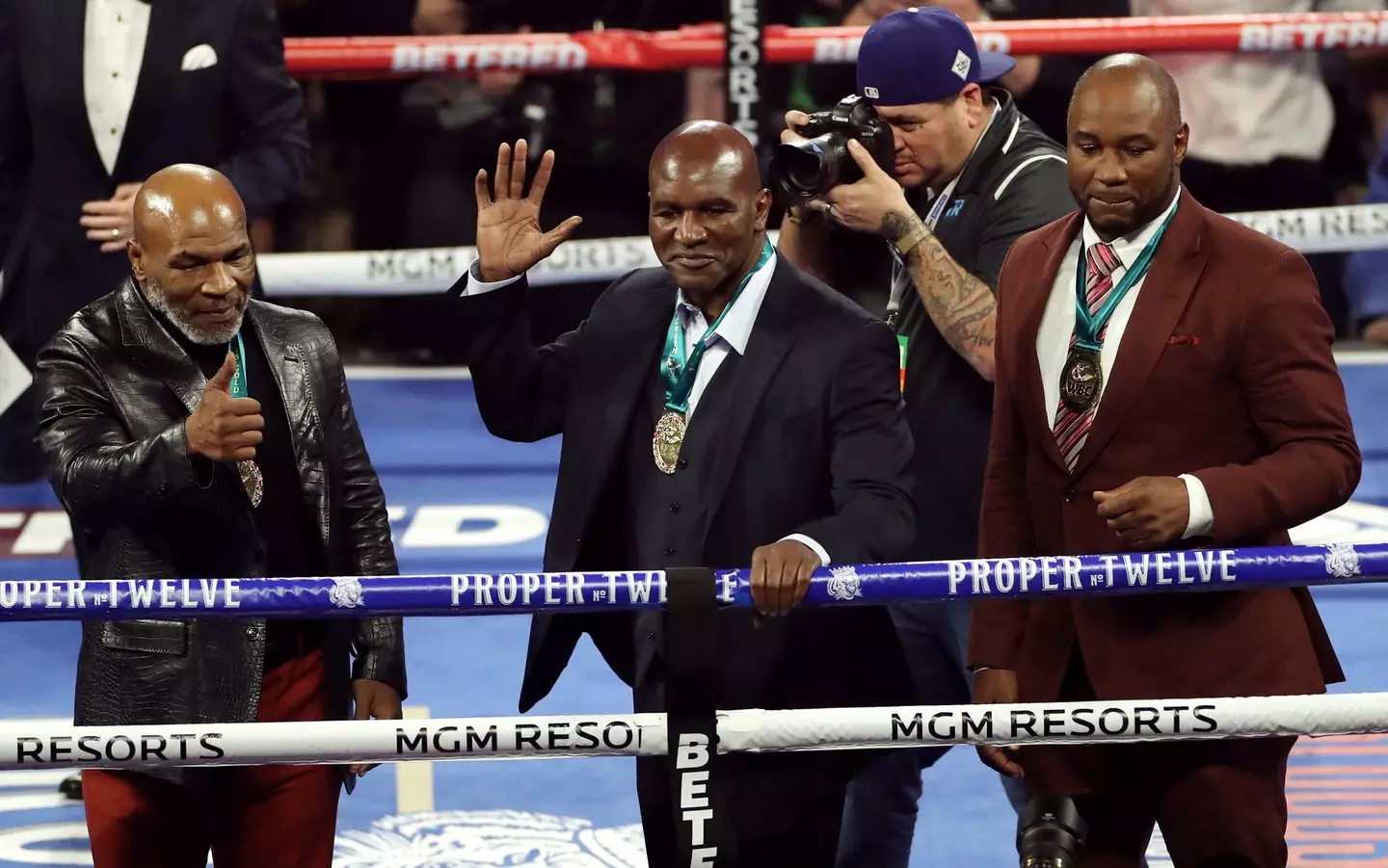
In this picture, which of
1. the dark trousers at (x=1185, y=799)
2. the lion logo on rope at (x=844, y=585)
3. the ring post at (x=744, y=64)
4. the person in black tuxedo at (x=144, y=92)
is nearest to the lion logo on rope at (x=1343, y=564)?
the dark trousers at (x=1185, y=799)

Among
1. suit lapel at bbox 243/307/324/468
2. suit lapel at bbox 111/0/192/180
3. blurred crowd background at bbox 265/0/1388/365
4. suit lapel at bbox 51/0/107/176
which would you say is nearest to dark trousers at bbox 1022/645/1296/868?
suit lapel at bbox 243/307/324/468

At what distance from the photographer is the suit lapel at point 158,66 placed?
4488 millimetres

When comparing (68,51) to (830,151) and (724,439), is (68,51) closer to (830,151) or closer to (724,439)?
(830,151)

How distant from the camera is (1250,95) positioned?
648cm

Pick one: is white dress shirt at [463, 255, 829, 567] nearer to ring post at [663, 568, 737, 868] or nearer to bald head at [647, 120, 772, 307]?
bald head at [647, 120, 772, 307]

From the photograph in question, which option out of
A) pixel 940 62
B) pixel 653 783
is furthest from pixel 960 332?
pixel 653 783

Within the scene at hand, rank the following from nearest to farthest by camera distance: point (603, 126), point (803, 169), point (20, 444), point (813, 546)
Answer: point (813, 546), point (803, 169), point (20, 444), point (603, 126)

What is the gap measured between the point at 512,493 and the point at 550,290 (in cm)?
115

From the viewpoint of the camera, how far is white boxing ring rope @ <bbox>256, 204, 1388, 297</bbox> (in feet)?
19.8

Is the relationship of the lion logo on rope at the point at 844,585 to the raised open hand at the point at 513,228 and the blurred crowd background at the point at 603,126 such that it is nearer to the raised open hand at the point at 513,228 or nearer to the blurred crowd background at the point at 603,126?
the raised open hand at the point at 513,228

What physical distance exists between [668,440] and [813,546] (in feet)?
1.14

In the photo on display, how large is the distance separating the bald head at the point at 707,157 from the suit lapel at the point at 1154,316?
1.79 ft

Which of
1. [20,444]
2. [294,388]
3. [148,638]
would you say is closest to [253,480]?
[294,388]

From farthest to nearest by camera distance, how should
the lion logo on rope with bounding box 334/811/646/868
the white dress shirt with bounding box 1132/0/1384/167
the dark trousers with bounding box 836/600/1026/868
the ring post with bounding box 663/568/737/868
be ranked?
the white dress shirt with bounding box 1132/0/1384/167
the lion logo on rope with bounding box 334/811/646/868
the dark trousers with bounding box 836/600/1026/868
the ring post with bounding box 663/568/737/868
